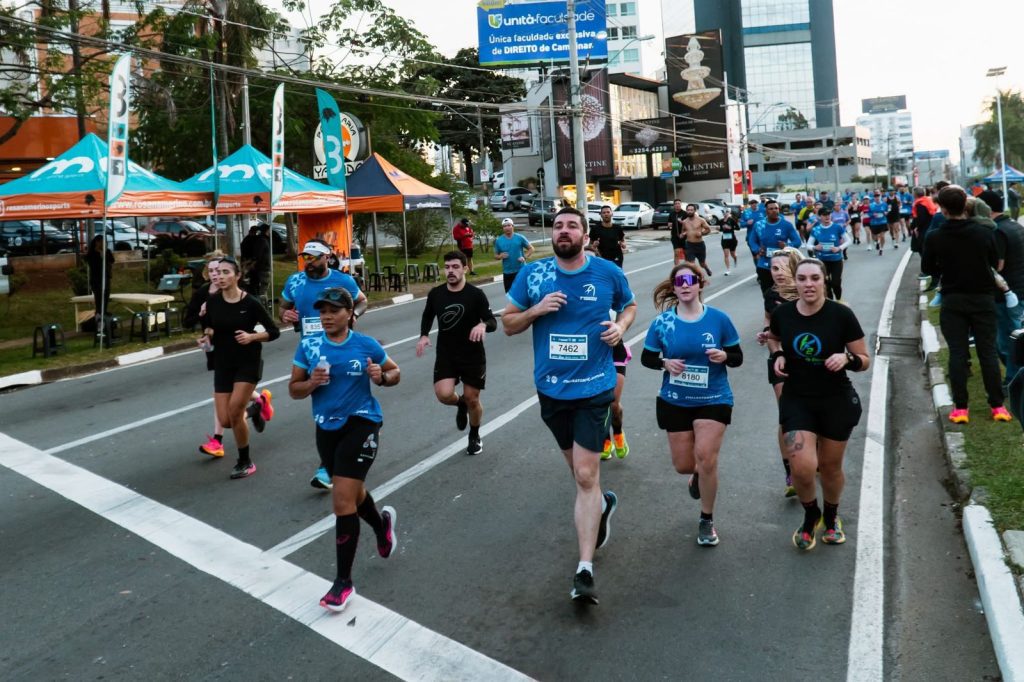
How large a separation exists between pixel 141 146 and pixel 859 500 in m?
28.8

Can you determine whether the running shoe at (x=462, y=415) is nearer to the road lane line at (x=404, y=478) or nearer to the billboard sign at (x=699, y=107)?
the road lane line at (x=404, y=478)

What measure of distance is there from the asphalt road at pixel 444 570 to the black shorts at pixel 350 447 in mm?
681

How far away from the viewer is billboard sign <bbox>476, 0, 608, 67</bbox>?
51.1 m

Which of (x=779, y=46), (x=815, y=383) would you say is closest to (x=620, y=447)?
(x=815, y=383)

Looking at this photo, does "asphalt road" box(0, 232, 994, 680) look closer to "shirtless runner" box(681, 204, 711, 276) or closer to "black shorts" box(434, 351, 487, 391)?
"black shorts" box(434, 351, 487, 391)

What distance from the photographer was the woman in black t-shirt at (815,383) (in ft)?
18.4

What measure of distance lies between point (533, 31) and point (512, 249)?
38619 mm

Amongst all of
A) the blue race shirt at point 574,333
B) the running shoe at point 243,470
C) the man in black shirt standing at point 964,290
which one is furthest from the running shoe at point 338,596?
the man in black shirt standing at point 964,290

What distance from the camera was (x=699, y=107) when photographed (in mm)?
76688

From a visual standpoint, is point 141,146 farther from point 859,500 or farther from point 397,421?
point 859,500

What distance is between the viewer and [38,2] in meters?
25.3

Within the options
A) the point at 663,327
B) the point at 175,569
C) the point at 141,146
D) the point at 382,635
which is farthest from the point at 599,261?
the point at 141,146

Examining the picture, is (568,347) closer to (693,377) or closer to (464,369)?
(693,377)

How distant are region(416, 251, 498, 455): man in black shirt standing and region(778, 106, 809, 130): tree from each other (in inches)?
5763
